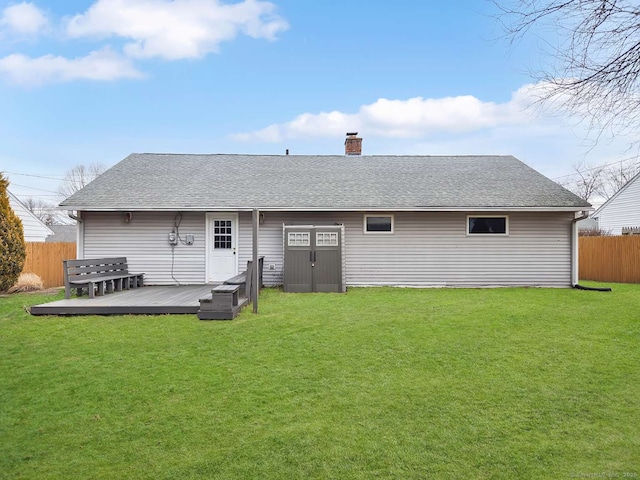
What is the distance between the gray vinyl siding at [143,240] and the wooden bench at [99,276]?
1.21ft

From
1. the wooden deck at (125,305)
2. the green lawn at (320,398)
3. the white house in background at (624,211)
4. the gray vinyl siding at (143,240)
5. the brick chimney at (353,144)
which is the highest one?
the brick chimney at (353,144)

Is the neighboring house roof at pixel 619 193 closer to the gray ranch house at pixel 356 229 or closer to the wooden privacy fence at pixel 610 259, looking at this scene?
the wooden privacy fence at pixel 610 259

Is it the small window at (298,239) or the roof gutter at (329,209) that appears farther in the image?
the roof gutter at (329,209)

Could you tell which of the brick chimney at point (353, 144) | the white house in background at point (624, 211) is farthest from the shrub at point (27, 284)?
the white house in background at point (624, 211)

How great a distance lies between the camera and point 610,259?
49.9 feet

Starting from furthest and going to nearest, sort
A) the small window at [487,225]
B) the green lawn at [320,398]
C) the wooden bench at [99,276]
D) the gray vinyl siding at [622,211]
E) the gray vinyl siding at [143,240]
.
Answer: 1. the gray vinyl siding at [622,211]
2. the small window at [487,225]
3. the gray vinyl siding at [143,240]
4. the wooden bench at [99,276]
5. the green lawn at [320,398]

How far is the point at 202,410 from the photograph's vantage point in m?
3.80

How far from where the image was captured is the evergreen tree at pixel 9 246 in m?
10.9

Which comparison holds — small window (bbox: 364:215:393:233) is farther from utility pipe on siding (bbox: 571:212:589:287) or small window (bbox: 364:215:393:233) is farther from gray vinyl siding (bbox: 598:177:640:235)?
gray vinyl siding (bbox: 598:177:640:235)

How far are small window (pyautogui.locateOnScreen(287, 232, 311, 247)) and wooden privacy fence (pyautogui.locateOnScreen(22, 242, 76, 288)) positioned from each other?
8635mm

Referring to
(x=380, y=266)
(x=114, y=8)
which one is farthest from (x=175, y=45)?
(x=380, y=266)

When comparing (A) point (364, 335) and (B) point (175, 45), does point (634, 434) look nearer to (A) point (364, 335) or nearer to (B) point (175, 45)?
(A) point (364, 335)

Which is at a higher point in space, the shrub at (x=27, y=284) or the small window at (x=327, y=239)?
the small window at (x=327, y=239)

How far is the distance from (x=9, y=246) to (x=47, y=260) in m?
2.94
